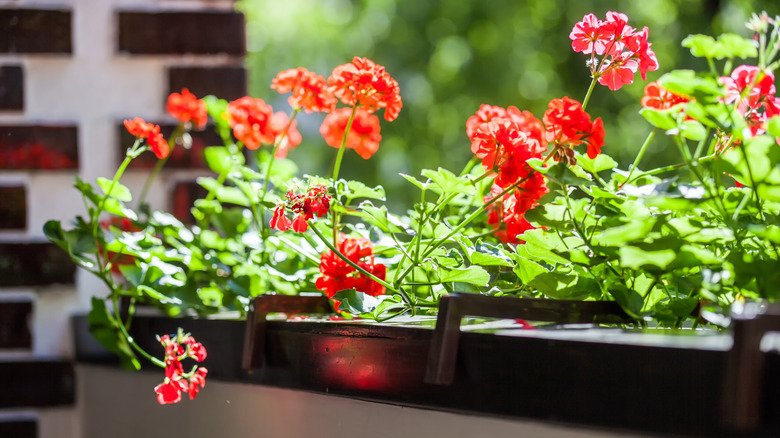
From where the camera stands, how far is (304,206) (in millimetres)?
798

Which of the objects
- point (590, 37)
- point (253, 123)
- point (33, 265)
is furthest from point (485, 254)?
point (33, 265)

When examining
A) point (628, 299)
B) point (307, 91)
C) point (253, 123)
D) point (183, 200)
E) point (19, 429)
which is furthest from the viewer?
point (183, 200)

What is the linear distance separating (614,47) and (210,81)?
797mm

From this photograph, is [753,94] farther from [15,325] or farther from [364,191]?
[15,325]

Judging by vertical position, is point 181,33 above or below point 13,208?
above

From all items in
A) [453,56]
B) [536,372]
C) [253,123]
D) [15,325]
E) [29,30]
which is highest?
[453,56]

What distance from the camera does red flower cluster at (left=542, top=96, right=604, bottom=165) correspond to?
750mm

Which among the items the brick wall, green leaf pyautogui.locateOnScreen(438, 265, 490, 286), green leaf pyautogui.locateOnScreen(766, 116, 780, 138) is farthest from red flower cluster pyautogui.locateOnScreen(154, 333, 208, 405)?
green leaf pyautogui.locateOnScreen(766, 116, 780, 138)

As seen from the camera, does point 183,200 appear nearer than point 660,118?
No

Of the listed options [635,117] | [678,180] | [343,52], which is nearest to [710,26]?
[635,117]

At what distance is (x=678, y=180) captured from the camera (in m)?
0.65

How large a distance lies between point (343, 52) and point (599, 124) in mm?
8768

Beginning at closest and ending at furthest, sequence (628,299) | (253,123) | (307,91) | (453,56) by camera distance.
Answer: (628,299)
(307,91)
(253,123)
(453,56)

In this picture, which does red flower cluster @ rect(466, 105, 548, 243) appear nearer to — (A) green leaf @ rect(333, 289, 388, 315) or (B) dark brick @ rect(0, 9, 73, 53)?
(A) green leaf @ rect(333, 289, 388, 315)
